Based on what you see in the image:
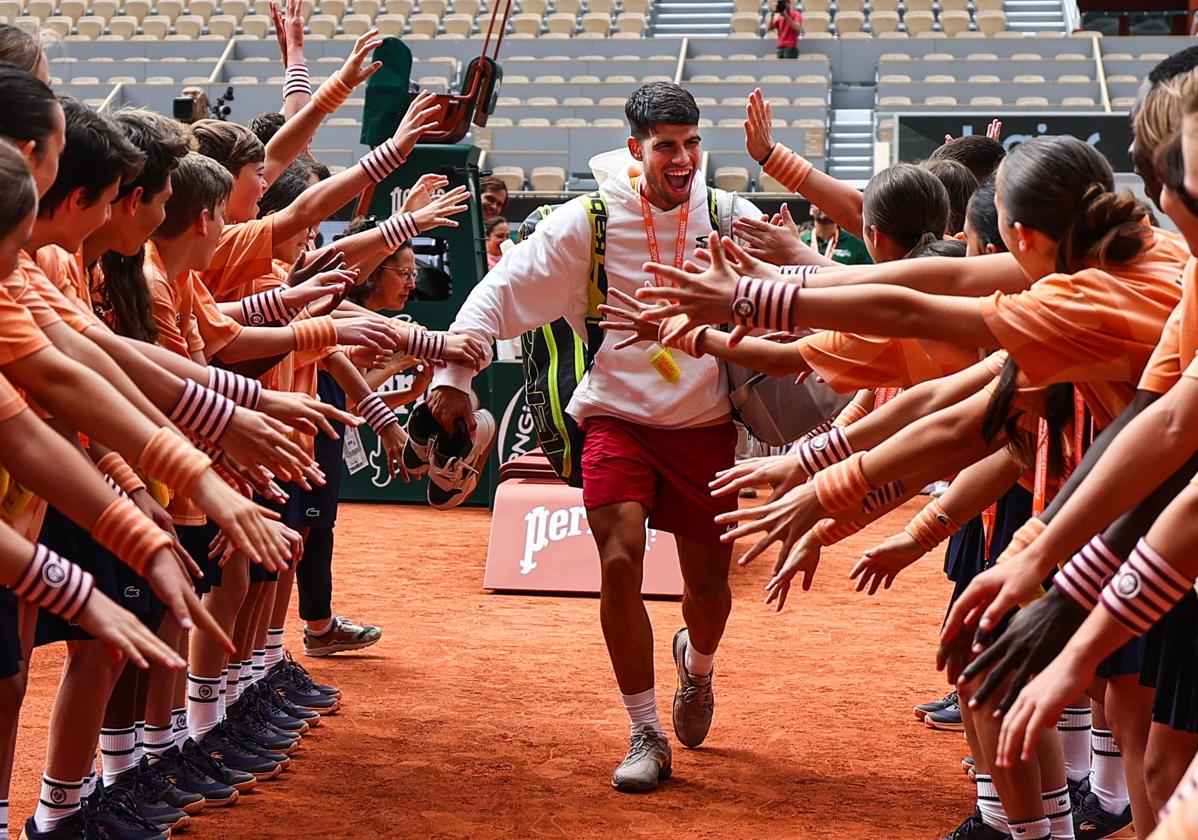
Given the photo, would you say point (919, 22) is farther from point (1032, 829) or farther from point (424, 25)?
point (1032, 829)

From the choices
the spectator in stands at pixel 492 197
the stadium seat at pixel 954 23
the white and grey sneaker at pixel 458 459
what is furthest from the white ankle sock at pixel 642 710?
the stadium seat at pixel 954 23

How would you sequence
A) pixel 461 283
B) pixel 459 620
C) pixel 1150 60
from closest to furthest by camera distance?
pixel 459 620, pixel 461 283, pixel 1150 60

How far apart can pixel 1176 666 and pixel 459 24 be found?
78.7 feet

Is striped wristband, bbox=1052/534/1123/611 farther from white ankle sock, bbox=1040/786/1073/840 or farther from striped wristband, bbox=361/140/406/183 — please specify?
striped wristband, bbox=361/140/406/183

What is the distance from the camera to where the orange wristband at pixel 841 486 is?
341cm

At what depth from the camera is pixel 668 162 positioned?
5.21 meters

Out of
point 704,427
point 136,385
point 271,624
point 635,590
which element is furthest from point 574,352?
point 136,385

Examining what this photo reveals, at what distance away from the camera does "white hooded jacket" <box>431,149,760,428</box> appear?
517 centimetres

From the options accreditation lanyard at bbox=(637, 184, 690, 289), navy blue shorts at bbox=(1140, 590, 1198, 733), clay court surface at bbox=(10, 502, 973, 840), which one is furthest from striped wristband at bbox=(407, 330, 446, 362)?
navy blue shorts at bbox=(1140, 590, 1198, 733)

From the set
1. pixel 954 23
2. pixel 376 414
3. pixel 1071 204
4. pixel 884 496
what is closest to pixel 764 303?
pixel 1071 204

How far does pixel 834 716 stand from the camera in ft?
19.0

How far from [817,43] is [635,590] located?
2137cm

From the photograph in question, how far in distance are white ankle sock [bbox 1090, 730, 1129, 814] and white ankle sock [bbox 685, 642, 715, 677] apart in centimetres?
145

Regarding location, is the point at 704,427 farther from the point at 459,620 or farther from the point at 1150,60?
the point at 1150,60
